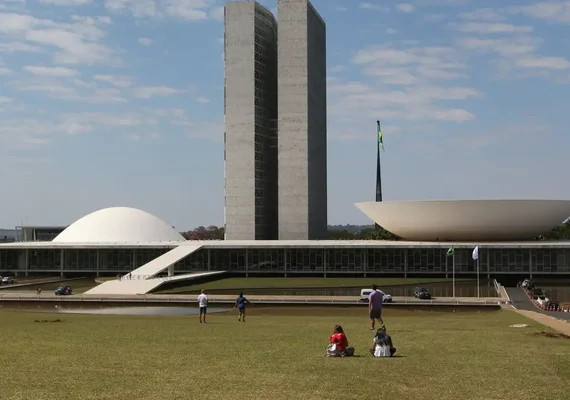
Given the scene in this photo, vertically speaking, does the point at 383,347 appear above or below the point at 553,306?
above

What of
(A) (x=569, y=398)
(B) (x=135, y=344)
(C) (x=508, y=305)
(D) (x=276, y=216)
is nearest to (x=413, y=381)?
(A) (x=569, y=398)

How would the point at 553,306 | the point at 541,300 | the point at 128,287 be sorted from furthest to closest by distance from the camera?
the point at 128,287 → the point at 541,300 → the point at 553,306

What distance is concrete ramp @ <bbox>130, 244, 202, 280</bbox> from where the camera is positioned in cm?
7625

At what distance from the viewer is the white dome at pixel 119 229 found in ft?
339

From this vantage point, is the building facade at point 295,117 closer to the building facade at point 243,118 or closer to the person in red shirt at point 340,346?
the building facade at point 243,118

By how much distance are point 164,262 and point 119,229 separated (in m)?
24.3

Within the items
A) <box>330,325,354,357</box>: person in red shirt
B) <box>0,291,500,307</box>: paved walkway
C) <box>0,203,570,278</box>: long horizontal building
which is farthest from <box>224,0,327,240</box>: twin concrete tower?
<box>330,325,354,357</box>: person in red shirt

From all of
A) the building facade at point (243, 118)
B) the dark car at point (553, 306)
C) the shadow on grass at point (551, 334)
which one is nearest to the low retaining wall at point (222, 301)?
the dark car at point (553, 306)

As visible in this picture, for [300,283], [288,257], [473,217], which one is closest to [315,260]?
[288,257]

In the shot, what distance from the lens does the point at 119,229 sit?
104938mm

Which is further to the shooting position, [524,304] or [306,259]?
[306,259]

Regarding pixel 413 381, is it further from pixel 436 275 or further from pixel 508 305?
pixel 436 275

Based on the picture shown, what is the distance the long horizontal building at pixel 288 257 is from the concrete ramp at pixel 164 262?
0.10 metres

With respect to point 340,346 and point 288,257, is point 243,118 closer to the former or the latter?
point 288,257
